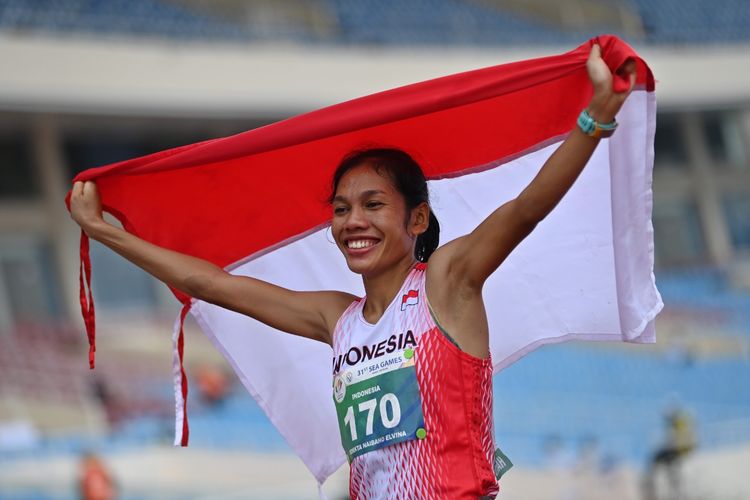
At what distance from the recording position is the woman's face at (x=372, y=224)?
3338 millimetres

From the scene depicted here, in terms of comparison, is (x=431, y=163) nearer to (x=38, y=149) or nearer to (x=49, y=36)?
(x=49, y=36)

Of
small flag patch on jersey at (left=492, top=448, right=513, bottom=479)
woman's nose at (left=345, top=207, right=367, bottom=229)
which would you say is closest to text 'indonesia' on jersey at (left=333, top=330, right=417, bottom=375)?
woman's nose at (left=345, top=207, right=367, bottom=229)

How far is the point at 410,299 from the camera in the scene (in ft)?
10.8

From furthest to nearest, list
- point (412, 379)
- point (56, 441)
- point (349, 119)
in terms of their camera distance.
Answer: point (56, 441) < point (349, 119) < point (412, 379)

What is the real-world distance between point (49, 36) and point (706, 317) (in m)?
15.5

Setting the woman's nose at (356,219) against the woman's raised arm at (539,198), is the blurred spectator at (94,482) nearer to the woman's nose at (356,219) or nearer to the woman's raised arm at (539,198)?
the woman's nose at (356,219)

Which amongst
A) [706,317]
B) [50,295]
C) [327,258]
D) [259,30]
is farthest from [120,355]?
[327,258]

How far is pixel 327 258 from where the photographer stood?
438 cm

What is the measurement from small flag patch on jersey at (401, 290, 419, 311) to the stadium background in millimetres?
8756

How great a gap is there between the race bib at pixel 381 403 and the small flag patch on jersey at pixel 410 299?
135mm

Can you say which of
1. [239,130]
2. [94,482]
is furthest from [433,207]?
[239,130]

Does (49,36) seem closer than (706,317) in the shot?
Yes

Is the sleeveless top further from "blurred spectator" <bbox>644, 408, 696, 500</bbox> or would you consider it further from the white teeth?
"blurred spectator" <bbox>644, 408, 696, 500</bbox>

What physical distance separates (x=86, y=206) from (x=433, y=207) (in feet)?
3.77
